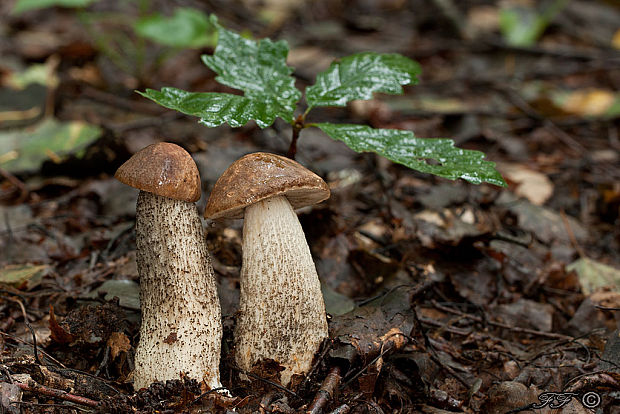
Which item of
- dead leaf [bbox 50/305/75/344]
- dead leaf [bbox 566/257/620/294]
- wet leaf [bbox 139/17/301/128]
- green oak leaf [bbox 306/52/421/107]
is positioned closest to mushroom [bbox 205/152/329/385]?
wet leaf [bbox 139/17/301/128]

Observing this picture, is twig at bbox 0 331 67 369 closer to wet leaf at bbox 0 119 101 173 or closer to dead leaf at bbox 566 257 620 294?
wet leaf at bbox 0 119 101 173

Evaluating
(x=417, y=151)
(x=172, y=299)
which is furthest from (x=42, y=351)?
(x=417, y=151)

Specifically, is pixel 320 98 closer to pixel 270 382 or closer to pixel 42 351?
pixel 270 382

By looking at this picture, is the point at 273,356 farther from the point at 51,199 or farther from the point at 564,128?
the point at 564,128

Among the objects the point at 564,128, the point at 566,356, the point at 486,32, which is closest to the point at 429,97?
the point at 564,128

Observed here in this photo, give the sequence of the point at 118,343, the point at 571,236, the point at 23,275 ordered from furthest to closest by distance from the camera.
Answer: the point at 571,236, the point at 23,275, the point at 118,343

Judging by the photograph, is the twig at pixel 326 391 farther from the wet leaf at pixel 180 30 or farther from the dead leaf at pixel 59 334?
the wet leaf at pixel 180 30
